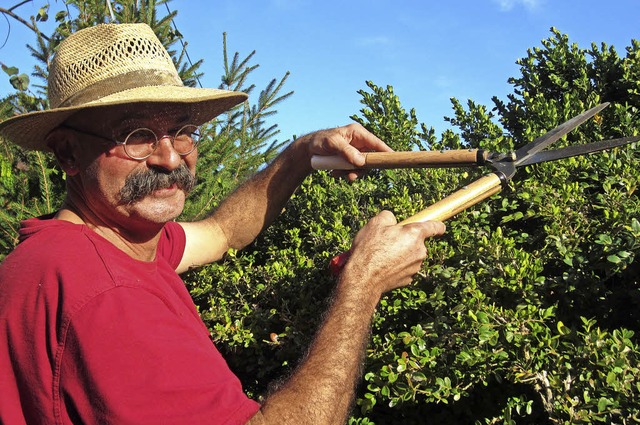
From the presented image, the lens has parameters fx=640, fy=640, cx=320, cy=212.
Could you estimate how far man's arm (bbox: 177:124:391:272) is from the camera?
3.40m

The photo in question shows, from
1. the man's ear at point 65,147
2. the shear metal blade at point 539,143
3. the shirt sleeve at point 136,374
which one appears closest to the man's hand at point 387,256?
the shear metal blade at point 539,143

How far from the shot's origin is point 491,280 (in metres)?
2.63

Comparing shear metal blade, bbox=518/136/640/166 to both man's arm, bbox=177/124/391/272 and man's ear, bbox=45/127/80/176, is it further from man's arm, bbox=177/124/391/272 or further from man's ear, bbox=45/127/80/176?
man's ear, bbox=45/127/80/176

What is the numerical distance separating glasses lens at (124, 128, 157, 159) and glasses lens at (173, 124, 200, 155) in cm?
10

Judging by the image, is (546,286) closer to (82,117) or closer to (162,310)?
(162,310)

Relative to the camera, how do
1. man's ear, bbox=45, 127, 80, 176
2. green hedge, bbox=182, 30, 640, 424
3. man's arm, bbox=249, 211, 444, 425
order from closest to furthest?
man's arm, bbox=249, 211, 444, 425, green hedge, bbox=182, 30, 640, 424, man's ear, bbox=45, 127, 80, 176

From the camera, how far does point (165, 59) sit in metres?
2.73

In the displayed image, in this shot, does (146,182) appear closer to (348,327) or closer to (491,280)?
(348,327)

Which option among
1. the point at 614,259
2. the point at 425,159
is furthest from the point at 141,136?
the point at 614,259

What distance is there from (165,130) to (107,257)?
1.98ft

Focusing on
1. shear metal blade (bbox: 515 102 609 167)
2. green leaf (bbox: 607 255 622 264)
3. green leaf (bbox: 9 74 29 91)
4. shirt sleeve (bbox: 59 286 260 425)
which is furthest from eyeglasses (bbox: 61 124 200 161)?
green leaf (bbox: 9 74 29 91)

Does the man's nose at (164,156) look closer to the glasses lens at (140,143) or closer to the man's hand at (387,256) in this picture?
the glasses lens at (140,143)

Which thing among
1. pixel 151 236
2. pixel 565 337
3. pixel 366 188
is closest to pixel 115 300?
pixel 151 236

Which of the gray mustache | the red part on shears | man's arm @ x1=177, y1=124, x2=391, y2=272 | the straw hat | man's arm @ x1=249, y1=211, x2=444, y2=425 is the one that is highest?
the straw hat
